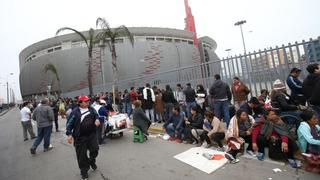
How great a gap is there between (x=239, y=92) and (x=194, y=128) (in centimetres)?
185

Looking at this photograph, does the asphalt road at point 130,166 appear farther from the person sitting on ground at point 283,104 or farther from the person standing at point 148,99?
the person standing at point 148,99

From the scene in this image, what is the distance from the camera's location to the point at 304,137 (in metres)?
4.29

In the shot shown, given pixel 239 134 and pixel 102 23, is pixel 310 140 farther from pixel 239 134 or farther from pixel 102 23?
pixel 102 23

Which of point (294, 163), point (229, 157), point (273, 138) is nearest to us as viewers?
point (294, 163)

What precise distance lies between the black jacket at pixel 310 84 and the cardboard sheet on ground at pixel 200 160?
2.21 metres

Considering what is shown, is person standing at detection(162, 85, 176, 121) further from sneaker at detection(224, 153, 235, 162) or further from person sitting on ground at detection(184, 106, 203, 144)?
sneaker at detection(224, 153, 235, 162)

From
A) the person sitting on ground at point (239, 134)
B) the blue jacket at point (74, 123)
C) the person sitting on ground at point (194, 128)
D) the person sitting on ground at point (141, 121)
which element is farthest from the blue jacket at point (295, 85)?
the blue jacket at point (74, 123)

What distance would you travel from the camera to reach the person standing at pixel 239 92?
7.19 metres

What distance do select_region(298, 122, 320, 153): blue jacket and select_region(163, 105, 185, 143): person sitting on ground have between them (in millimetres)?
3515

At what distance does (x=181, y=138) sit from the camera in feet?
24.1

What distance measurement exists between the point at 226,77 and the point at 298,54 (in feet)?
8.37

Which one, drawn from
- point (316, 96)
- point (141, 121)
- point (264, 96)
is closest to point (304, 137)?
point (316, 96)

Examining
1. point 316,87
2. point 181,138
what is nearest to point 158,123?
point 181,138

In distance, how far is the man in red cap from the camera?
15.8 ft
